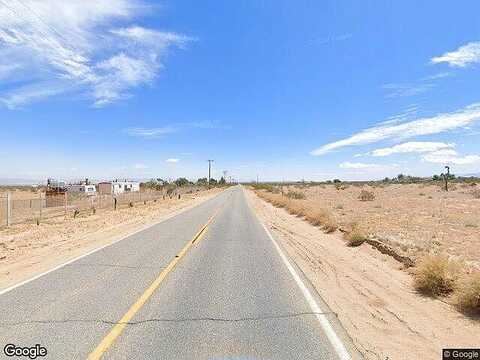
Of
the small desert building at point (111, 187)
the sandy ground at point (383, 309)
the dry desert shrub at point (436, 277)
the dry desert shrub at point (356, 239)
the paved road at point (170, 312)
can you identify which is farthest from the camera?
the small desert building at point (111, 187)

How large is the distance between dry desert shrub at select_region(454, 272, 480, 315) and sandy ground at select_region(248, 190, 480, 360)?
0.22 metres

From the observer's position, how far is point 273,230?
69.2 ft

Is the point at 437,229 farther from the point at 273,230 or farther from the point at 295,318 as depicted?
the point at 295,318

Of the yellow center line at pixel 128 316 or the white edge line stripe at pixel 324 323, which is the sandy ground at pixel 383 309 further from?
the yellow center line at pixel 128 316

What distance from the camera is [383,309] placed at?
300 inches

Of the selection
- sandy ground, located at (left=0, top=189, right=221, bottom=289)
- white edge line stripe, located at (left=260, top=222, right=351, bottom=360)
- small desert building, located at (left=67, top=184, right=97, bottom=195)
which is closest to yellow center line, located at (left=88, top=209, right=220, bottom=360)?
white edge line stripe, located at (left=260, top=222, right=351, bottom=360)

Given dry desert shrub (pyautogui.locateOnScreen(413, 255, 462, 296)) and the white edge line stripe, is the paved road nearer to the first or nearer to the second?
the white edge line stripe

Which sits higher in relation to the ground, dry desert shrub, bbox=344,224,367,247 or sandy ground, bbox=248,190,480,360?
dry desert shrub, bbox=344,224,367,247

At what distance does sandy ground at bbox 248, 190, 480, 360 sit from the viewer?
583 cm

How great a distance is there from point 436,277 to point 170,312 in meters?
5.93

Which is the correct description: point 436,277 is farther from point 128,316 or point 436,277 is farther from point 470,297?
point 128,316

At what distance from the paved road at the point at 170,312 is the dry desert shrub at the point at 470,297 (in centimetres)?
295

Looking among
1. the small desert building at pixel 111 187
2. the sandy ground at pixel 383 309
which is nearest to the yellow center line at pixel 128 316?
the sandy ground at pixel 383 309

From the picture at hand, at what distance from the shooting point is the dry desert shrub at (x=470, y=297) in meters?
7.39
